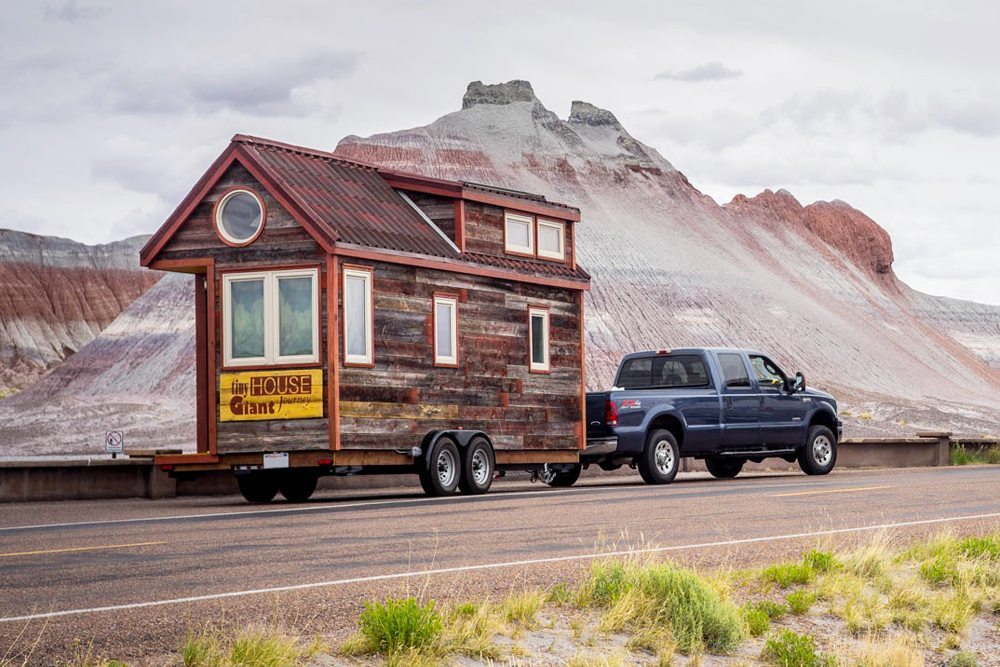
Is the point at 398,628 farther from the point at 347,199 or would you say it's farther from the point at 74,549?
the point at 347,199

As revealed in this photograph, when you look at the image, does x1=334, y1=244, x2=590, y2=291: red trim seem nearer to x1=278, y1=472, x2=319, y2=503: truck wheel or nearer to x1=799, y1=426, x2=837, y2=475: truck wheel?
x1=278, y1=472, x2=319, y2=503: truck wheel

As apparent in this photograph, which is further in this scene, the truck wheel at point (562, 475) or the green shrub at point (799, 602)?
the truck wheel at point (562, 475)

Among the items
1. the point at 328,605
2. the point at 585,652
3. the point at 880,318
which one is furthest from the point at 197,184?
the point at 880,318

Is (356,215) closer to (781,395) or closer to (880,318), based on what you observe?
(781,395)

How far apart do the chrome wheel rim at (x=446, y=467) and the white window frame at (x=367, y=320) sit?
1856mm

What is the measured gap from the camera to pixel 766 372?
25281mm

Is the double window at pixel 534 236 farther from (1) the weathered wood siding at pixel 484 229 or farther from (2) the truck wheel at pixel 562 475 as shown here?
(2) the truck wheel at pixel 562 475

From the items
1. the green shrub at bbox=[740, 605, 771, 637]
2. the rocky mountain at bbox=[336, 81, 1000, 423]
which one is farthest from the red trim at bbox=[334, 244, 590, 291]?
the rocky mountain at bbox=[336, 81, 1000, 423]

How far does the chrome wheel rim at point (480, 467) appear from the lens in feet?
68.5

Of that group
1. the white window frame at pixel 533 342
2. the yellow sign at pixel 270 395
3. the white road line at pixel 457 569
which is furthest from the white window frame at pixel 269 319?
the white road line at pixel 457 569

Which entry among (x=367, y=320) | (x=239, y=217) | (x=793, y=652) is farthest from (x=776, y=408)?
(x=793, y=652)

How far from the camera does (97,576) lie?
33.1 feet

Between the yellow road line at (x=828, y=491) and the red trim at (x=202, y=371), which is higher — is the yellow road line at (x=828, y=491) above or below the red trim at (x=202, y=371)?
below

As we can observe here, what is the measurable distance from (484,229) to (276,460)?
18.6 ft
